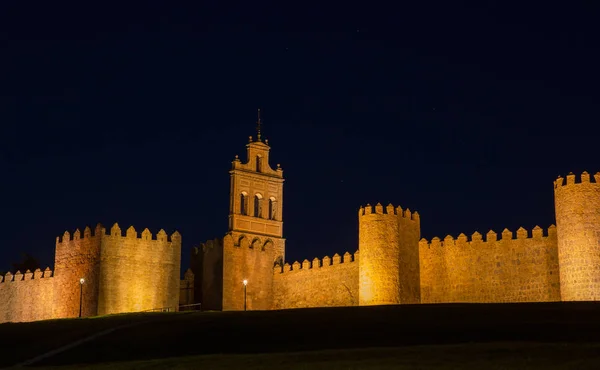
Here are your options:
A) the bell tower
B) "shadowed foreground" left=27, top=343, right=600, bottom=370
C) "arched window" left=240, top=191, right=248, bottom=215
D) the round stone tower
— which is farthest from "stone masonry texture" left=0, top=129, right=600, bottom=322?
"shadowed foreground" left=27, top=343, right=600, bottom=370

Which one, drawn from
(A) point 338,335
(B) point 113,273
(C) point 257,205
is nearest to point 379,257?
(B) point 113,273

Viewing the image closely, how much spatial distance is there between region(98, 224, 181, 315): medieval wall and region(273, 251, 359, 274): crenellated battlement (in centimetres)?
582

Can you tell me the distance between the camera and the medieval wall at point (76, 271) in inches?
1891

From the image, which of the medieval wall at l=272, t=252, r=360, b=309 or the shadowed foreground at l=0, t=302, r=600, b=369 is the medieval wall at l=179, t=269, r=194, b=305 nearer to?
the medieval wall at l=272, t=252, r=360, b=309

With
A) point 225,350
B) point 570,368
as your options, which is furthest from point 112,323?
point 570,368

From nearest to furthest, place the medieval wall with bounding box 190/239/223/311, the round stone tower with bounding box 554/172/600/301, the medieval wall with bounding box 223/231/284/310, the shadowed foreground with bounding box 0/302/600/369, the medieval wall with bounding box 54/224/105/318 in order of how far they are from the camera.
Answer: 1. the shadowed foreground with bounding box 0/302/600/369
2. the round stone tower with bounding box 554/172/600/301
3. the medieval wall with bounding box 54/224/105/318
4. the medieval wall with bounding box 223/231/284/310
5. the medieval wall with bounding box 190/239/223/311

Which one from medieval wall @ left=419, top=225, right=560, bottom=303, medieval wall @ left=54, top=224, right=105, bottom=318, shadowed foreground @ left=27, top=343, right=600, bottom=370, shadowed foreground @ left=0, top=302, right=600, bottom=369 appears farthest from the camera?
medieval wall @ left=54, top=224, right=105, bottom=318

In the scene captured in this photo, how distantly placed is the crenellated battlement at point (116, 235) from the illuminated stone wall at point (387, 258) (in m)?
9.70

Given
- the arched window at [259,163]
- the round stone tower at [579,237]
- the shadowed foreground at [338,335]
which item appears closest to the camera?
the shadowed foreground at [338,335]

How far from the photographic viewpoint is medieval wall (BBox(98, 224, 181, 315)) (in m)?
47.8

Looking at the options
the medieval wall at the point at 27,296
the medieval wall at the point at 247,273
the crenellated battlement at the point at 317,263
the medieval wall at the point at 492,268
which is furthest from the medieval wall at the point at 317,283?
the medieval wall at the point at 27,296

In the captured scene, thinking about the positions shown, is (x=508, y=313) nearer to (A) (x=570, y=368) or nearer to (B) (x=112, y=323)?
(A) (x=570, y=368)

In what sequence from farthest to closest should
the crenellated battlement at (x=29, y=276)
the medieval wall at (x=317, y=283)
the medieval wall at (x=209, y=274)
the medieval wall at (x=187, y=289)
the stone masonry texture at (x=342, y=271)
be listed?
the medieval wall at (x=187, y=289) < the crenellated battlement at (x=29, y=276) < the medieval wall at (x=209, y=274) < the medieval wall at (x=317, y=283) < the stone masonry texture at (x=342, y=271)

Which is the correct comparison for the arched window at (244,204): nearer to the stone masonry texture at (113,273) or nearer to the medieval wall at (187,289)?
the medieval wall at (187,289)
